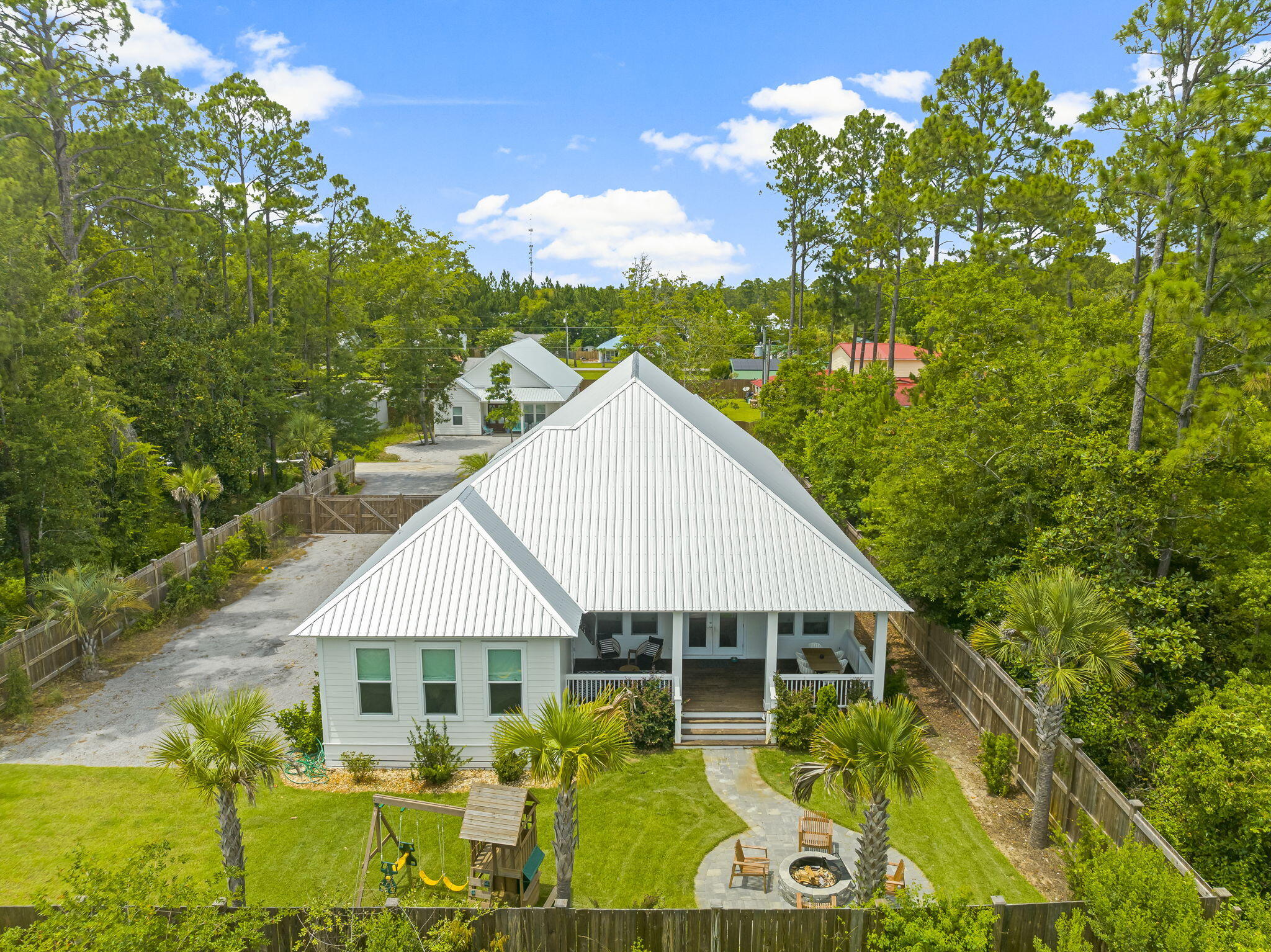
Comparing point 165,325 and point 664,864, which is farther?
point 165,325

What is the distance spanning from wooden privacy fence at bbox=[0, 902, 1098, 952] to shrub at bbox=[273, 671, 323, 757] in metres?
6.84

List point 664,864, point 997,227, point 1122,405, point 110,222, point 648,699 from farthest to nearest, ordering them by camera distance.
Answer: point 110,222
point 997,227
point 1122,405
point 648,699
point 664,864

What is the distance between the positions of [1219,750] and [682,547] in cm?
1060

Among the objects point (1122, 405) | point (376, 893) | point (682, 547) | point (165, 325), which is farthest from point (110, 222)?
point (1122, 405)

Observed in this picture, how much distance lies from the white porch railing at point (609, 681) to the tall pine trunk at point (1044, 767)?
23.9 ft

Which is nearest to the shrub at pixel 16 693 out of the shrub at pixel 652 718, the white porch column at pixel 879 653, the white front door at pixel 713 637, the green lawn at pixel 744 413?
the shrub at pixel 652 718

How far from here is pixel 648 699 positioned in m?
17.4

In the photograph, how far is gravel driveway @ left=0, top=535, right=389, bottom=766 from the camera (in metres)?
17.3

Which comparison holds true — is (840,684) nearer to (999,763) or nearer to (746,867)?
(999,763)

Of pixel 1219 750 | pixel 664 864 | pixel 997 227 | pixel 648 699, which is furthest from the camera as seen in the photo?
pixel 997 227

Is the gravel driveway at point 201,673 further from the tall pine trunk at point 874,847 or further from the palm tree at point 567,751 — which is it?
→ the tall pine trunk at point 874,847

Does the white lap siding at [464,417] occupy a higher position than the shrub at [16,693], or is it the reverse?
the white lap siding at [464,417]

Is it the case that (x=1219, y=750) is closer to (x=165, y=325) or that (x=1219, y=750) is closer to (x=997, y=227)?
(x=997, y=227)

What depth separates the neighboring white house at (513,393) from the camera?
203 ft
